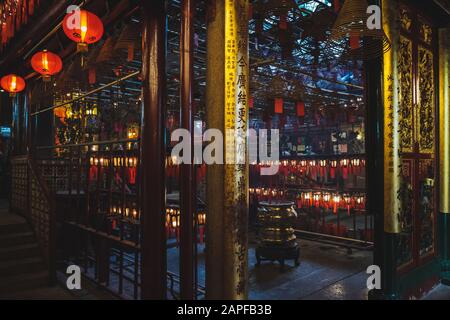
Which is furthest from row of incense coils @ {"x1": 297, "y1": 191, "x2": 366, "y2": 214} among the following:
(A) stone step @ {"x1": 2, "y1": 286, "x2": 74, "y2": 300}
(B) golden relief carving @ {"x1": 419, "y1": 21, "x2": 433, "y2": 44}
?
(A) stone step @ {"x1": 2, "y1": 286, "x2": 74, "y2": 300}

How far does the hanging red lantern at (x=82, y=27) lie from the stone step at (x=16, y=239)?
4.97m

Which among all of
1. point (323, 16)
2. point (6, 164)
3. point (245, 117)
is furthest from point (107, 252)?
point (6, 164)

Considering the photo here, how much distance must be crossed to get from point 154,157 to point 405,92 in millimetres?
4822

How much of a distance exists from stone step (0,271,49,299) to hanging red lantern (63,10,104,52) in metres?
4.94

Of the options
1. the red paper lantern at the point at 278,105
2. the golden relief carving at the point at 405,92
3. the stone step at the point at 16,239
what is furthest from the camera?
the red paper lantern at the point at 278,105

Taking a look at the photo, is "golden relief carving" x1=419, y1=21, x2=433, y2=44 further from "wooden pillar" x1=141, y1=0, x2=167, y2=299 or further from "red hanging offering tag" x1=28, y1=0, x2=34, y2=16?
"red hanging offering tag" x1=28, y1=0, x2=34, y2=16

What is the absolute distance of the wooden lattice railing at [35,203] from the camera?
6.96 metres

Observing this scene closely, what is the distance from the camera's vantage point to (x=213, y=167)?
412 cm

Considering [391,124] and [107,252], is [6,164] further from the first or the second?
[391,124]

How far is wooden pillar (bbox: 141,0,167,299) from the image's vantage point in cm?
472

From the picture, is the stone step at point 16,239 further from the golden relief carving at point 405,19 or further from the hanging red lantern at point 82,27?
the golden relief carving at point 405,19

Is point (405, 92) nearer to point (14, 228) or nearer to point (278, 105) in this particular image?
point (278, 105)

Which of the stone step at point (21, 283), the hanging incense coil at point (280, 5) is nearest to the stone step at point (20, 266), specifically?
the stone step at point (21, 283)

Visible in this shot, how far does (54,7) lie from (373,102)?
7.30 metres
